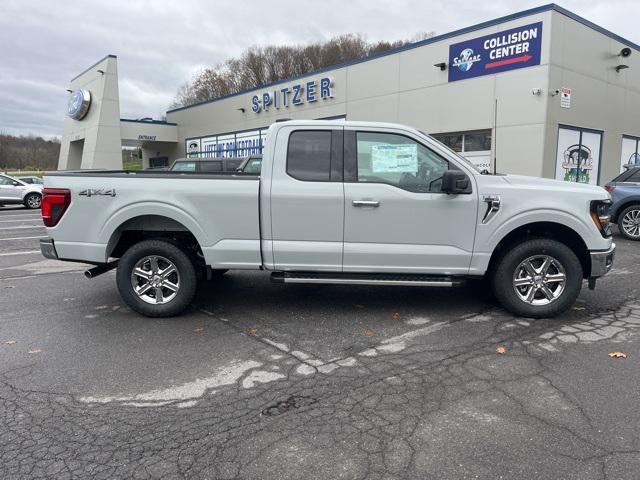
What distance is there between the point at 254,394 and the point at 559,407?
2.10 metres

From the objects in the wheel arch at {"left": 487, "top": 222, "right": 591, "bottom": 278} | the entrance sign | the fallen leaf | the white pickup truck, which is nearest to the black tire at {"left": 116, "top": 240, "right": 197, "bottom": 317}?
the white pickup truck

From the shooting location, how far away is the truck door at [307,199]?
16.4 ft

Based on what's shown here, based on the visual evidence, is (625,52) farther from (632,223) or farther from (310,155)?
(310,155)

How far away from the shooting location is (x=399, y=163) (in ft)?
16.6

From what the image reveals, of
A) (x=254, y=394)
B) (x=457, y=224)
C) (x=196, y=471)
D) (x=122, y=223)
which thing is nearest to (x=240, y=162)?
(x=122, y=223)

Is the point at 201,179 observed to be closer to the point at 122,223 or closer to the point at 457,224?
the point at 122,223

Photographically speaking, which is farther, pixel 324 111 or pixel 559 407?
pixel 324 111

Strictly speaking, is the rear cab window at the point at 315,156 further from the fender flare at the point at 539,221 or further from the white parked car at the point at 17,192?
the white parked car at the point at 17,192

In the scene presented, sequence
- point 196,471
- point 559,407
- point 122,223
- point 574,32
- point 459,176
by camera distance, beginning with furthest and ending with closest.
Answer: point 574,32, point 122,223, point 459,176, point 559,407, point 196,471

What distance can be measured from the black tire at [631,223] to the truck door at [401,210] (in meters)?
7.88

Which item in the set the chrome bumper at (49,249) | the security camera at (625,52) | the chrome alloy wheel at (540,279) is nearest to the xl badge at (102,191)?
the chrome bumper at (49,249)

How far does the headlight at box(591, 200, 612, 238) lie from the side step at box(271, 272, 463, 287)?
150cm

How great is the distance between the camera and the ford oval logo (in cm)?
3231

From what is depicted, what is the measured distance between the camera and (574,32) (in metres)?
15.4
